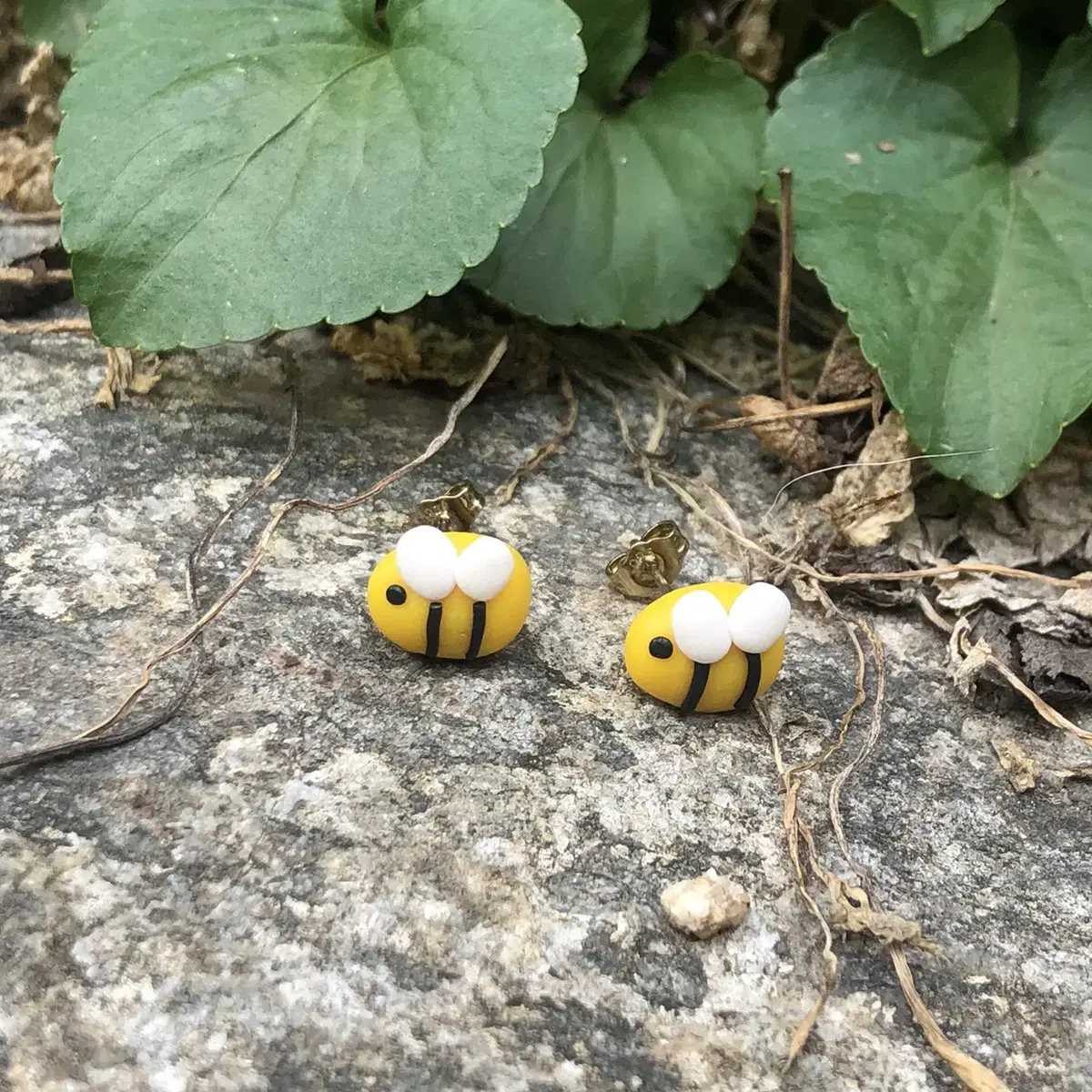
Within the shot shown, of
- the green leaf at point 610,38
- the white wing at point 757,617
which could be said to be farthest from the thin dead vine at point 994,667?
the green leaf at point 610,38

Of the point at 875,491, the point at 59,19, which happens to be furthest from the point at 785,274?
the point at 59,19

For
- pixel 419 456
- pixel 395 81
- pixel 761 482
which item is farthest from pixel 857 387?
pixel 395 81

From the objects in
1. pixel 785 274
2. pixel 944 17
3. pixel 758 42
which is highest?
pixel 944 17

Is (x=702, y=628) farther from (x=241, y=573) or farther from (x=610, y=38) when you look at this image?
(x=610, y=38)

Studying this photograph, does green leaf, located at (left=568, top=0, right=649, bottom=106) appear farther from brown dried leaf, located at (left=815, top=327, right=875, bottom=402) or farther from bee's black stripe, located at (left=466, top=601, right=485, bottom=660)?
bee's black stripe, located at (left=466, top=601, right=485, bottom=660)

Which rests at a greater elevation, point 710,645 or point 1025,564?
point 710,645

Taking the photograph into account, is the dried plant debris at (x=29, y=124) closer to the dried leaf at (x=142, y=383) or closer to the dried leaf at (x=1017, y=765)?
the dried leaf at (x=142, y=383)

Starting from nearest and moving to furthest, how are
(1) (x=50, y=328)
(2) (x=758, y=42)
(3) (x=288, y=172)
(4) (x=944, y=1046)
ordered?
(4) (x=944, y=1046), (3) (x=288, y=172), (1) (x=50, y=328), (2) (x=758, y=42)
